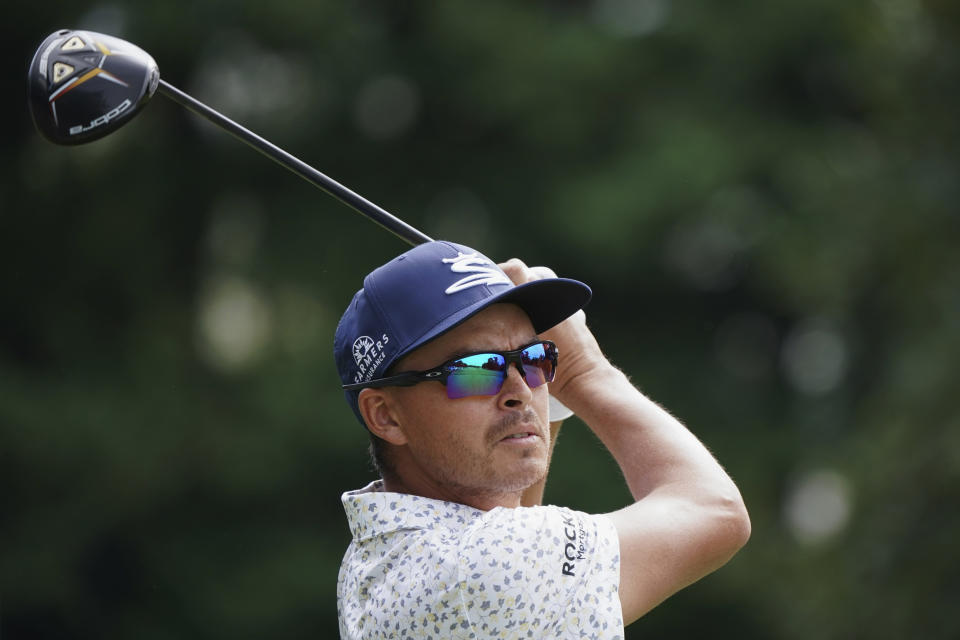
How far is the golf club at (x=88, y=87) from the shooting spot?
332cm

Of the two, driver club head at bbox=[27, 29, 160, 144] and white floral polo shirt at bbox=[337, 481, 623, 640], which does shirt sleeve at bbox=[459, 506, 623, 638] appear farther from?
driver club head at bbox=[27, 29, 160, 144]

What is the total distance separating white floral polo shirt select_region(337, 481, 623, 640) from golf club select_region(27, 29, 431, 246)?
91cm

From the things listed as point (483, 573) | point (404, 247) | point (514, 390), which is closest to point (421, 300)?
point (514, 390)

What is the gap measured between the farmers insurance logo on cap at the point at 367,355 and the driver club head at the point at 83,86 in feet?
2.71

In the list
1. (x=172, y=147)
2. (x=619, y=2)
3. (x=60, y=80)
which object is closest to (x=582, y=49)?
(x=619, y=2)

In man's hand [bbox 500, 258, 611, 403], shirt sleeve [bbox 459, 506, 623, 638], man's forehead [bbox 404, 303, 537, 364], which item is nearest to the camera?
shirt sleeve [bbox 459, 506, 623, 638]

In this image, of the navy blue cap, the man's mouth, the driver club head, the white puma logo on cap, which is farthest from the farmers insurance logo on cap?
the driver club head

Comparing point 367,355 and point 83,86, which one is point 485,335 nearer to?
point 367,355

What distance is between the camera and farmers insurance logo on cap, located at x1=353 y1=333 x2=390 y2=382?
9.85 feet

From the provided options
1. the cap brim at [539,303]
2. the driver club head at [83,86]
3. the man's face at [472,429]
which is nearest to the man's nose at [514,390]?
the man's face at [472,429]

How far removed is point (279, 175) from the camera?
13.5m

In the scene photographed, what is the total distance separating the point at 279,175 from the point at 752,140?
4187 mm

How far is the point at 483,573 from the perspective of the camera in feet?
8.89

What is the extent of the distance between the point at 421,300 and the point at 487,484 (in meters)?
0.38
